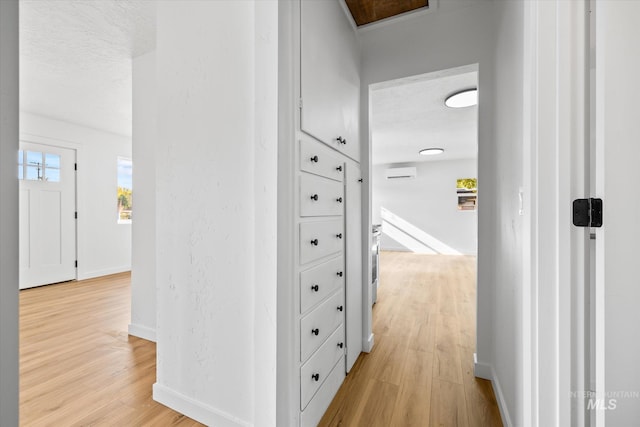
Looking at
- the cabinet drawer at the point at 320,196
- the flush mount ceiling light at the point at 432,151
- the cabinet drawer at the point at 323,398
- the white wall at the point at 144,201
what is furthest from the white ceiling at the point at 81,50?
the flush mount ceiling light at the point at 432,151

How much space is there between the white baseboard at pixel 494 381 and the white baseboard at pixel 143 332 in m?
2.43

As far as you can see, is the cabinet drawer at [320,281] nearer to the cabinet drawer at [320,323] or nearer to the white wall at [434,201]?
the cabinet drawer at [320,323]

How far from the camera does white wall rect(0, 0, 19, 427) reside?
0.41 m

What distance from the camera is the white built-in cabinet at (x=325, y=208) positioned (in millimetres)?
1263

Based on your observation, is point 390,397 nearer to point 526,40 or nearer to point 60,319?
point 526,40

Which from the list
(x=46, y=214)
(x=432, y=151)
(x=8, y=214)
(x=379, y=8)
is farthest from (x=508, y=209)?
(x=46, y=214)

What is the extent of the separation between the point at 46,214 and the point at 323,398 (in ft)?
15.6

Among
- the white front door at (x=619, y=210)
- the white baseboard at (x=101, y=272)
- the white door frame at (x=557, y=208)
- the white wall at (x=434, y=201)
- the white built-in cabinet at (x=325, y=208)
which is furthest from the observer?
the white wall at (x=434, y=201)

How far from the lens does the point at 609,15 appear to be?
72 centimetres

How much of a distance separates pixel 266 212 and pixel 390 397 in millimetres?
1307

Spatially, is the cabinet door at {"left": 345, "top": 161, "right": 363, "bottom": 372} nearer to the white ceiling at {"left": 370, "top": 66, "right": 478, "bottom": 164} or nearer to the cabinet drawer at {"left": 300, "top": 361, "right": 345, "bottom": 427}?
the cabinet drawer at {"left": 300, "top": 361, "right": 345, "bottom": 427}

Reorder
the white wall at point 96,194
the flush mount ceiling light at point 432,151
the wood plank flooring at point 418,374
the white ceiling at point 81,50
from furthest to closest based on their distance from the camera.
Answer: the flush mount ceiling light at point 432,151
the white wall at point 96,194
the white ceiling at point 81,50
the wood plank flooring at point 418,374

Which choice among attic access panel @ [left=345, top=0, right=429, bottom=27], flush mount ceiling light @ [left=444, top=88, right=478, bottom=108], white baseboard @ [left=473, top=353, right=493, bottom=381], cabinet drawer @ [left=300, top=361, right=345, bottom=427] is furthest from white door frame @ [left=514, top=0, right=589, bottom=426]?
flush mount ceiling light @ [left=444, top=88, right=478, bottom=108]

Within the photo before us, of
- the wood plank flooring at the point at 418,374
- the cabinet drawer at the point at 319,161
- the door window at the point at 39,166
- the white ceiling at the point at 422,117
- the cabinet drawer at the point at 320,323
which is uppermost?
the white ceiling at the point at 422,117
